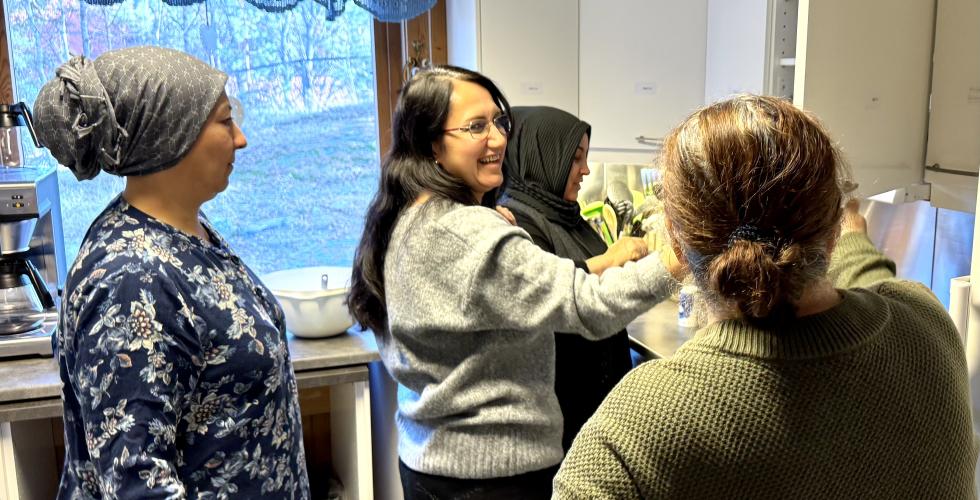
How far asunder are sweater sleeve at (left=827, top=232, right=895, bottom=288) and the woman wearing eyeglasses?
28 centimetres

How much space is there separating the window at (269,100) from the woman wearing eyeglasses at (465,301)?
1.41m

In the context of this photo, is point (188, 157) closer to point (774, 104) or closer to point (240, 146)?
point (240, 146)

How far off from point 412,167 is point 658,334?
0.87 m

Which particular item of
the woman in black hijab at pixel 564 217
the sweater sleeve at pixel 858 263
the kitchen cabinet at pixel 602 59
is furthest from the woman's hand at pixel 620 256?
the kitchen cabinet at pixel 602 59

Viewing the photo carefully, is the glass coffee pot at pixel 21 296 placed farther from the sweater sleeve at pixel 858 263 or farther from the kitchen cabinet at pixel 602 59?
the sweater sleeve at pixel 858 263

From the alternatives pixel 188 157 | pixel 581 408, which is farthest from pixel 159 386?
pixel 581 408

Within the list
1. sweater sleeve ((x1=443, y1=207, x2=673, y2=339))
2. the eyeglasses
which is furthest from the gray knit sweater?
the eyeglasses

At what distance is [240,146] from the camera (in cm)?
129

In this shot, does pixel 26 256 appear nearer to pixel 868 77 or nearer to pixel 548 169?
pixel 548 169

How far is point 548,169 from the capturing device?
1.85 metres

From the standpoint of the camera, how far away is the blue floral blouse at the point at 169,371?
42.9 inches

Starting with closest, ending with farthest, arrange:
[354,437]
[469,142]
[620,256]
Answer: [469,142], [620,256], [354,437]

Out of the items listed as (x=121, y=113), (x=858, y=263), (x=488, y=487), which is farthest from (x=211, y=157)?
(x=858, y=263)

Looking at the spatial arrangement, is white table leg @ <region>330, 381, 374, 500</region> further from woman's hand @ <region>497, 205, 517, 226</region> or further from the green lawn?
woman's hand @ <region>497, 205, 517, 226</region>
